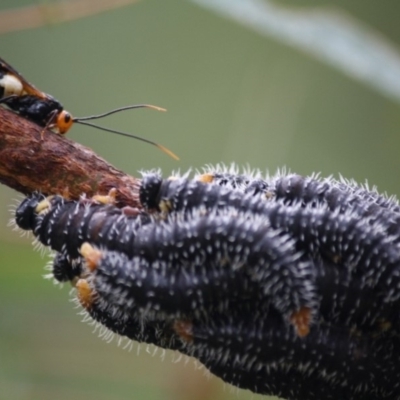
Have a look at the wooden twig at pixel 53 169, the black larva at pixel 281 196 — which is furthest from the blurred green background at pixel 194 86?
the black larva at pixel 281 196

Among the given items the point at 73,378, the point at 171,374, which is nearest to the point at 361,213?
the point at 171,374

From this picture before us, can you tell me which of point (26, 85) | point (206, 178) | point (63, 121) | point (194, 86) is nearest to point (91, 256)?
point (206, 178)

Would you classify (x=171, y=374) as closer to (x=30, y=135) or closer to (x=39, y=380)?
(x=39, y=380)

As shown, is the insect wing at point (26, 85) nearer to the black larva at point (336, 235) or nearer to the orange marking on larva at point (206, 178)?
the orange marking on larva at point (206, 178)

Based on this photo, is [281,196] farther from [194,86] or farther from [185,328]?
[194,86]

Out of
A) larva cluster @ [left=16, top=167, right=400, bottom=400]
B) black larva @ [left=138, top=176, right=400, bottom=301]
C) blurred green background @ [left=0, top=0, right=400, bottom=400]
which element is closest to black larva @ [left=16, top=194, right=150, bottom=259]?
larva cluster @ [left=16, top=167, right=400, bottom=400]

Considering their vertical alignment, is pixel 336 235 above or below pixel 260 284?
above
